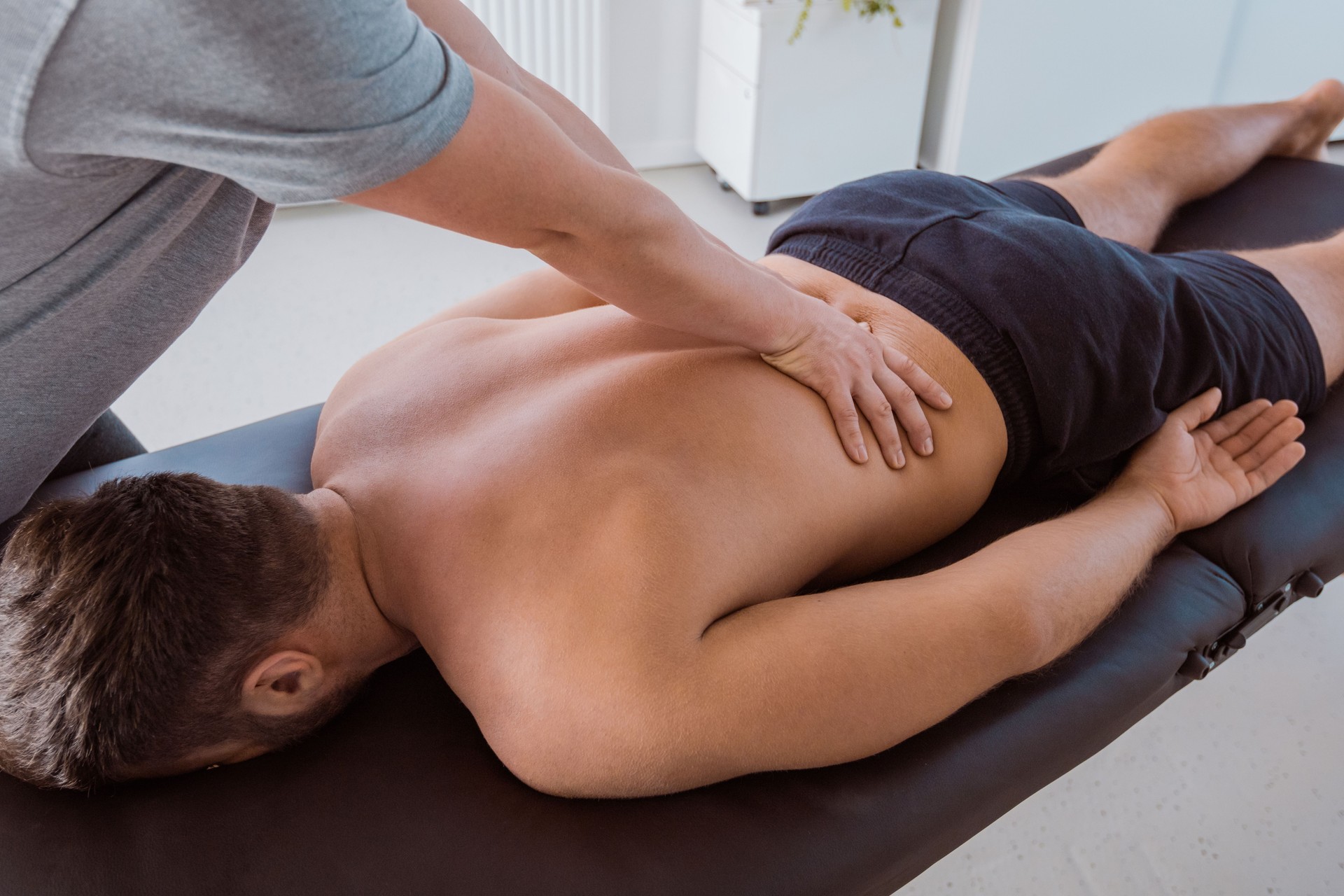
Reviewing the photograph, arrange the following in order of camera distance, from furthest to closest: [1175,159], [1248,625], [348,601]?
[1175,159] → [1248,625] → [348,601]

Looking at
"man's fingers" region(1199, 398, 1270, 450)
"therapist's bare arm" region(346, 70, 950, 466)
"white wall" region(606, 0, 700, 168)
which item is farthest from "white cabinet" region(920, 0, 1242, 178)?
"therapist's bare arm" region(346, 70, 950, 466)

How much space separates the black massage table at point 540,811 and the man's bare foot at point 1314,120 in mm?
1149

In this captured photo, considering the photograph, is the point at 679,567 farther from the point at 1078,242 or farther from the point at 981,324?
the point at 1078,242

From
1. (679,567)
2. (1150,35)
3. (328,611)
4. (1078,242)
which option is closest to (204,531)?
(328,611)

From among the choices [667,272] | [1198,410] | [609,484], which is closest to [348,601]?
[609,484]

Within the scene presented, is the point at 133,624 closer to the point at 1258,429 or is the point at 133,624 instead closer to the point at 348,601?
the point at 348,601

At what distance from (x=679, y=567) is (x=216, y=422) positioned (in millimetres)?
1721

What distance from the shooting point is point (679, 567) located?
3.29 feet

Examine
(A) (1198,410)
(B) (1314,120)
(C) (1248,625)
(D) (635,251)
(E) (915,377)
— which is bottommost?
(C) (1248,625)

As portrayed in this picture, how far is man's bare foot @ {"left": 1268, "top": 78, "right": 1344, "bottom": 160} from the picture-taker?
190cm

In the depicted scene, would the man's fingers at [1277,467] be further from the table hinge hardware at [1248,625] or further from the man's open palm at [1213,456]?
the table hinge hardware at [1248,625]

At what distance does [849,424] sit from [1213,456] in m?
0.58

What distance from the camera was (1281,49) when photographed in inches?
128

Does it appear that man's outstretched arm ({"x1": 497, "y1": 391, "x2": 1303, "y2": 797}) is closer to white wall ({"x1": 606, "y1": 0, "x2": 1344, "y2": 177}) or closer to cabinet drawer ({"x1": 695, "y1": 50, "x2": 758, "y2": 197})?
cabinet drawer ({"x1": 695, "y1": 50, "x2": 758, "y2": 197})
